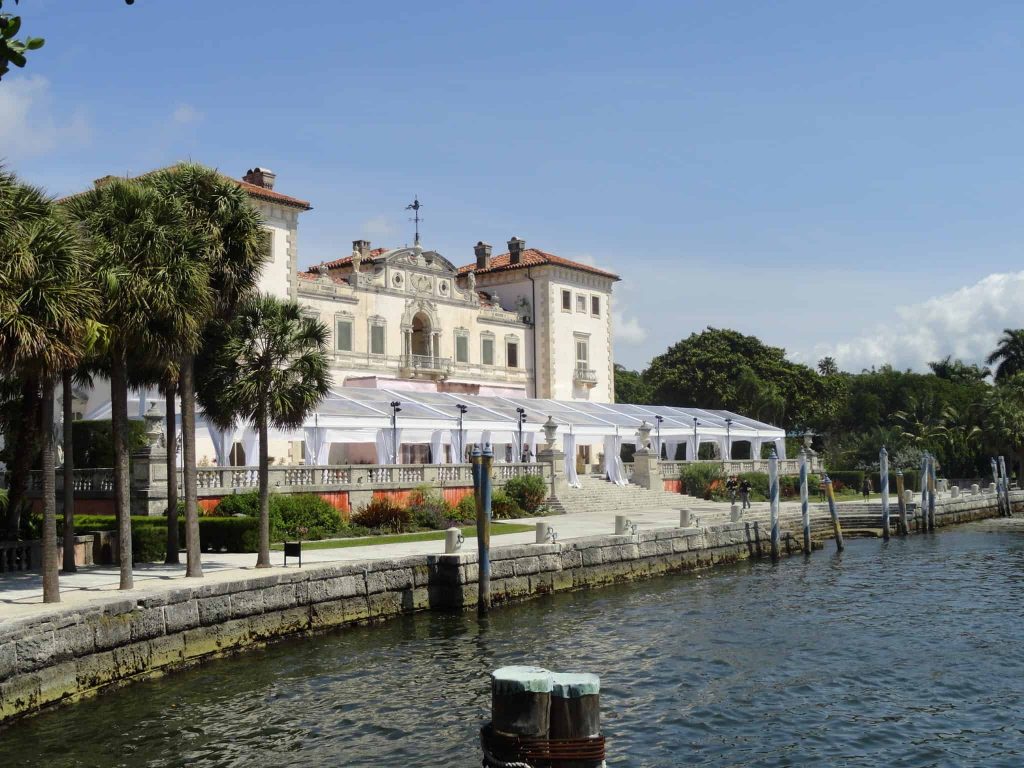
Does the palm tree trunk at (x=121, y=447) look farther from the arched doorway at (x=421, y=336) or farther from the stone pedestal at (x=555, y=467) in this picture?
the arched doorway at (x=421, y=336)

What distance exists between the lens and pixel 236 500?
1034 inches

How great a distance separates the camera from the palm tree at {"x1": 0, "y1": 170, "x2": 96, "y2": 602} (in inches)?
561

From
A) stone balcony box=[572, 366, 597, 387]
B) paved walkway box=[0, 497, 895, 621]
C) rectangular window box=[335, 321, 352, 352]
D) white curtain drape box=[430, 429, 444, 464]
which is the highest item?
rectangular window box=[335, 321, 352, 352]

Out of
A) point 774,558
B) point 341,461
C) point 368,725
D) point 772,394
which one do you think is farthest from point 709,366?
point 368,725

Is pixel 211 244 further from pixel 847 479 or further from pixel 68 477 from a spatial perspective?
pixel 847 479

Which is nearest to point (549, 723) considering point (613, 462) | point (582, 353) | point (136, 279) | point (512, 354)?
point (136, 279)

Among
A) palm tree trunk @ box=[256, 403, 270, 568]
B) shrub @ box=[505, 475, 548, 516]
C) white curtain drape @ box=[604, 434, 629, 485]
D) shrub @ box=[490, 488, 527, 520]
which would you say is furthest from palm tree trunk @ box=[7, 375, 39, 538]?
white curtain drape @ box=[604, 434, 629, 485]

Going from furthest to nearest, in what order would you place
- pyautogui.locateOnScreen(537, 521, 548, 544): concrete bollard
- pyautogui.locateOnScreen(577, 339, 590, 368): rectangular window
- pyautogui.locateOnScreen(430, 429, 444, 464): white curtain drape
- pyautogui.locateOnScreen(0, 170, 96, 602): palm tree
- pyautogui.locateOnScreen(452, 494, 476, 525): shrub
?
1. pyautogui.locateOnScreen(577, 339, 590, 368): rectangular window
2. pyautogui.locateOnScreen(430, 429, 444, 464): white curtain drape
3. pyautogui.locateOnScreen(452, 494, 476, 525): shrub
4. pyautogui.locateOnScreen(537, 521, 548, 544): concrete bollard
5. pyautogui.locateOnScreen(0, 170, 96, 602): palm tree

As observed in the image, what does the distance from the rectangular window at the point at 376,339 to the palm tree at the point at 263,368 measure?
25.0 meters

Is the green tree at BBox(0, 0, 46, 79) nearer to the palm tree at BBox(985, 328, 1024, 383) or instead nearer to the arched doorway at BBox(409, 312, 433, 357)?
the arched doorway at BBox(409, 312, 433, 357)

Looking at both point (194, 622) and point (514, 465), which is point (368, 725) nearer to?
point (194, 622)

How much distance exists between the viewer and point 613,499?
3938 cm

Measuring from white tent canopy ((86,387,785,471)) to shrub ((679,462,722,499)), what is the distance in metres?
1.89

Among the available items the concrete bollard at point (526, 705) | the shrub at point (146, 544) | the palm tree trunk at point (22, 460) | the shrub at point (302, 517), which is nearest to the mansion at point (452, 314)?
the shrub at point (302, 517)
